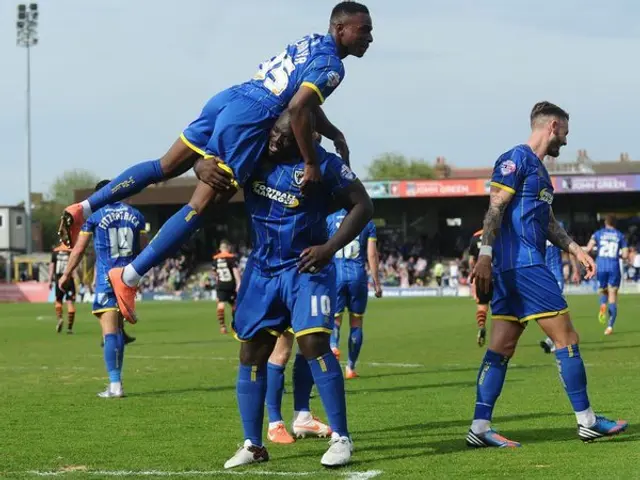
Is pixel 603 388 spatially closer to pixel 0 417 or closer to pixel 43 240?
pixel 0 417

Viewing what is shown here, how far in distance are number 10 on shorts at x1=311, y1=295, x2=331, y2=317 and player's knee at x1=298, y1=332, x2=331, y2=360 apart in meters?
0.14

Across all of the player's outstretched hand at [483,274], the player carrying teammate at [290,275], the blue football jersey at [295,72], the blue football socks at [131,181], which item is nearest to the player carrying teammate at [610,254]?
the player's outstretched hand at [483,274]

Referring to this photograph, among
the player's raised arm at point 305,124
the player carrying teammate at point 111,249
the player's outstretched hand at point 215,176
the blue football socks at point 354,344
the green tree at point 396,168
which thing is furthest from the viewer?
the green tree at point 396,168

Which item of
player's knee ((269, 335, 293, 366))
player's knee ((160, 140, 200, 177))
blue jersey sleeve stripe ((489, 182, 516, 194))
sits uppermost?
player's knee ((160, 140, 200, 177))

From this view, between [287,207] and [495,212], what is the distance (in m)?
1.66

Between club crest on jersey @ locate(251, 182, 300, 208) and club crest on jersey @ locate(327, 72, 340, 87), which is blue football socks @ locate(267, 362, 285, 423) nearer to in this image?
club crest on jersey @ locate(251, 182, 300, 208)

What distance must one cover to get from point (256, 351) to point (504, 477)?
75.0 inches

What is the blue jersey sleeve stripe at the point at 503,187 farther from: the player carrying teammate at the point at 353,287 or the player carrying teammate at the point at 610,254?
the player carrying teammate at the point at 610,254

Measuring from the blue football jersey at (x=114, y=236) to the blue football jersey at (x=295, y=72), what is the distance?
5.30 metres

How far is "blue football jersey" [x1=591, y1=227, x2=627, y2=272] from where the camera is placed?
981 inches

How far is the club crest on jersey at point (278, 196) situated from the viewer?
25.0 feet

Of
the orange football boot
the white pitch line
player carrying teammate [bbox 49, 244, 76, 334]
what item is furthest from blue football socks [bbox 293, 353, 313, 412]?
player carrying teammate [bbox 49, 244, 76, 334]

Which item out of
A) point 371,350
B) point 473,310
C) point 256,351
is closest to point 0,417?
point 256,351

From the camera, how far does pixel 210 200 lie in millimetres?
7656
